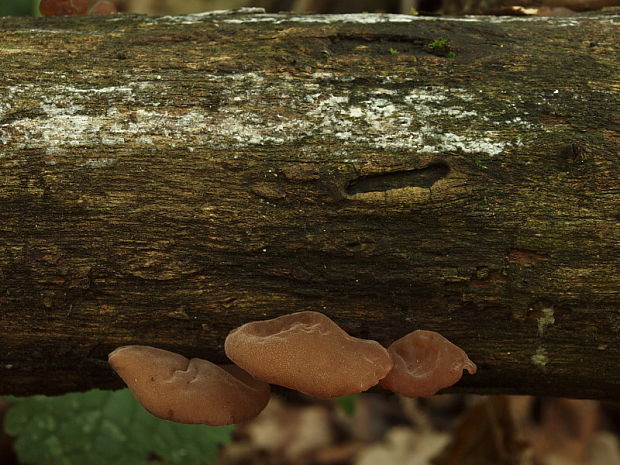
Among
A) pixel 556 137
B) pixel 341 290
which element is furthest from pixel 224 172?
pixel 556 137

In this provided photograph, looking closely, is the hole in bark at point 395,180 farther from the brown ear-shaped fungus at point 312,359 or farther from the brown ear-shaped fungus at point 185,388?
the brown ear-shaped fungus at point 185,388

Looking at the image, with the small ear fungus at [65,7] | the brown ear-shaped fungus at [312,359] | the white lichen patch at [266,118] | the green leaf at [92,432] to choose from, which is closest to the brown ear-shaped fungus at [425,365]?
the brown ear-shaped fungus at [312,359]

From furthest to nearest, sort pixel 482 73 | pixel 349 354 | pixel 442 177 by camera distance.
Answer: pixel 482 73 → pixel 442 177 → pixel 349 354

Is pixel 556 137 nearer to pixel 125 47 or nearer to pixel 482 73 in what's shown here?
pixel 482 73

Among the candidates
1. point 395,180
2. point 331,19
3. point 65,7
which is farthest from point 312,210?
point 65,7

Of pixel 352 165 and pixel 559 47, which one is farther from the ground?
pixel 559 47

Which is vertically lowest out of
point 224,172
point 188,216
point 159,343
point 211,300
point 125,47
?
point 159,343

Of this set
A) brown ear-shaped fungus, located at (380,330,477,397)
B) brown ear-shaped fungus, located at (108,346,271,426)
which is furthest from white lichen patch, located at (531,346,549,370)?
brown ear-shaped fungus, located at (108,346,271,426)

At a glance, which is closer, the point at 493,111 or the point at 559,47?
the point at 493,111
